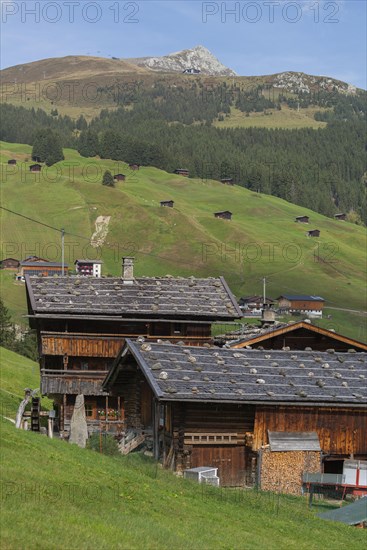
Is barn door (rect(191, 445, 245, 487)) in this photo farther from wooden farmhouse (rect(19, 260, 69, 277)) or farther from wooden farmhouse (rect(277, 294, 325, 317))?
wooden farmhouse (rect(19, 260, 69, 277))

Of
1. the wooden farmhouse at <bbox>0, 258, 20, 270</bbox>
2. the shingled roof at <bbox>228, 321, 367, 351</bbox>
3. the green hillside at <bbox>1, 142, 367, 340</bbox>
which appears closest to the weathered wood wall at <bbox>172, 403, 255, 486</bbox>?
the shingled roof at <bbox>228, 321, 367, 351</bbox>

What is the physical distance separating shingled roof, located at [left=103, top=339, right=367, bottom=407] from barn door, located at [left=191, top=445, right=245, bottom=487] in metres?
2.14

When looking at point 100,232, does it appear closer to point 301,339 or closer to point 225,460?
point 301,339

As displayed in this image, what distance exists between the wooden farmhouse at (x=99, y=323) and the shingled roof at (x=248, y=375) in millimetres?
11047

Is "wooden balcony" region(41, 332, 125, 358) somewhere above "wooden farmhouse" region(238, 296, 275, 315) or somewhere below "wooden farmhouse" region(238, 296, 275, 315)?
above

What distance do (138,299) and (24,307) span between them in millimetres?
89074

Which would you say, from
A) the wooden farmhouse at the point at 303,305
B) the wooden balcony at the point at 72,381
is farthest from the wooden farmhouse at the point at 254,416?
the wooden farmhouse at the point at 303,305

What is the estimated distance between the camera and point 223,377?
85.6 ft

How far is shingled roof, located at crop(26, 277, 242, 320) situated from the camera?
3994 centimetres

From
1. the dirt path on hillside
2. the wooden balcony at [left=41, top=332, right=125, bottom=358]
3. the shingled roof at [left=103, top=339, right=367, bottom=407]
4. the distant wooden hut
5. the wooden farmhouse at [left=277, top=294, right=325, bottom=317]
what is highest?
the shingled roof at [left=103, top=339, right=367, bottom=407]

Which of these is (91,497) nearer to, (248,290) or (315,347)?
(315,347)

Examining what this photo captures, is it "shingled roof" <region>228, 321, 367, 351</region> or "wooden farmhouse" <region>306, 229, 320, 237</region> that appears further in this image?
"wooden farmhouse" <region>306, 229, 320, 237</region>

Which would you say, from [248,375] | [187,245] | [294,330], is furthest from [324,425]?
[187,245]

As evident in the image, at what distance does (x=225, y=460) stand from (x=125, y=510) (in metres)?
11.2
